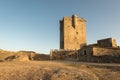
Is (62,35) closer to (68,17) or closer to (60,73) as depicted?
(68,17)

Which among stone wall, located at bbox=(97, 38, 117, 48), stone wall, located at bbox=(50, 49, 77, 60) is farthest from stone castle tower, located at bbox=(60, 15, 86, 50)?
stone wall, located at bbox=(97, 38, 117, 48)

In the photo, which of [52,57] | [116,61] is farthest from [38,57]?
[116,61]

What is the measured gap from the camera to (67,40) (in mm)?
48375

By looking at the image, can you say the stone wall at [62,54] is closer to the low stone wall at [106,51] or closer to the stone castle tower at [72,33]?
the low stone wall at [106,51]

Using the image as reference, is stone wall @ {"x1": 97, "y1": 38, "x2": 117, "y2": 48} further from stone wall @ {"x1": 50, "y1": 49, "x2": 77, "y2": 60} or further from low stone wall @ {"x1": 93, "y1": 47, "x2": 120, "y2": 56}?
stone wall @ {"x1": 50, "y1": 49, "x2": 77, "y2": 60}

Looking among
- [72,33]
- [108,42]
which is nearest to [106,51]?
[108,42]

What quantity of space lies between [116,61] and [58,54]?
14873 mm

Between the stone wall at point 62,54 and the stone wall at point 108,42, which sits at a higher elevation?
the stone wall at point 108,42

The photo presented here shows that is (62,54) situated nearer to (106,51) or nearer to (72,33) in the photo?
(106,51)

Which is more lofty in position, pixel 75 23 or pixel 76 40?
pixel 75 23

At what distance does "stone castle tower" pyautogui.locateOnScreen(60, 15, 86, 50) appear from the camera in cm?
4847

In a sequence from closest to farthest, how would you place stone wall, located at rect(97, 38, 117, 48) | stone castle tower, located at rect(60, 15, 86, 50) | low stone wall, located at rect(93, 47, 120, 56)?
low stone wall, located at rect(93, 47, 120, 56) → stone wall, located at rect(97, 38, 117, 48) → stone castle tower, located at rect(60, 15, 86, 50)

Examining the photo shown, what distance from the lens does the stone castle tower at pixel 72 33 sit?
48469 mm

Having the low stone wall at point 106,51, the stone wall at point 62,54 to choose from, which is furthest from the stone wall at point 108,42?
the stone wall at point 62,54
